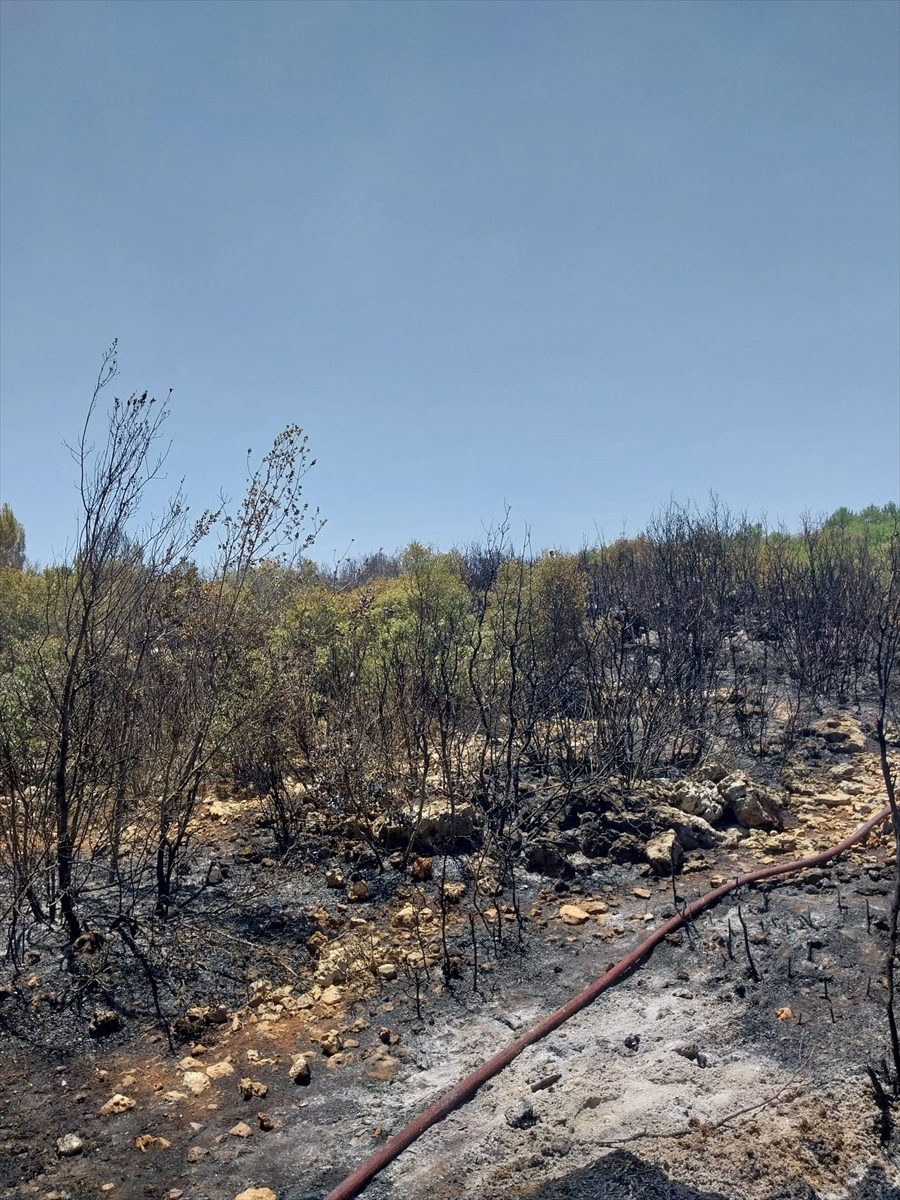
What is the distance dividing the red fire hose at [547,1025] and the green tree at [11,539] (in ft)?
82.2

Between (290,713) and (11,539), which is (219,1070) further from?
(11,539)

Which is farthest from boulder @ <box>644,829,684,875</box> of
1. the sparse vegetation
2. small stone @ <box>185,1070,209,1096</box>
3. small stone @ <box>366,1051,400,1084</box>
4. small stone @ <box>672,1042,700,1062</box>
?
small stone @ <box>185,1070,209,1096</box>

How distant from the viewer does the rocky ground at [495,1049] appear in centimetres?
313

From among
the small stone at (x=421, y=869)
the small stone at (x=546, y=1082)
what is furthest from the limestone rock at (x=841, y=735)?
the small stone at (x=546, y=1082)

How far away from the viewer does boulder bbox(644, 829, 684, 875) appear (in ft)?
20.0

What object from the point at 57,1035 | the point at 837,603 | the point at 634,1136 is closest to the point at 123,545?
the point at 57,1035

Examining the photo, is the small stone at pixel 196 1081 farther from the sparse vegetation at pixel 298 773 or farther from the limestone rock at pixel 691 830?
the limestone rock at pixel 691 830

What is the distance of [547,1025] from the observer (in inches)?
161

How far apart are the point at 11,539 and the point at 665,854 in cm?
2530

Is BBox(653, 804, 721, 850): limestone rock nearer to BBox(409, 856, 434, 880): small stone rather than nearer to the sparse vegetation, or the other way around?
the sparse vegetation

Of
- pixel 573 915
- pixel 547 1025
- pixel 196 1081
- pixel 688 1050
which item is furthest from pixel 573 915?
pixel 196 1081

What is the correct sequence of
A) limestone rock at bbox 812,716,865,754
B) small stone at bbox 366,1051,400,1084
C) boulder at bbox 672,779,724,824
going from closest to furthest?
1. small stone at bbox 366,1051,400,1084
2. boulder at bbox 672,779,724,824
3. limestone rock at bbox 812,716,865,754

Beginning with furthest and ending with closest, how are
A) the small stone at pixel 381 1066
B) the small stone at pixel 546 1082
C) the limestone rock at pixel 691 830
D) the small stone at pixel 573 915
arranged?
the limestone rock at pixel 691 830 → the small stone at pixel 573 915 → the small stone at pixel 381 1066 → the small stone at pixel 546 1082

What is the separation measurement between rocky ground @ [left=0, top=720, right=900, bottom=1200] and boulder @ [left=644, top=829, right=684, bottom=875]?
1.9 inches
